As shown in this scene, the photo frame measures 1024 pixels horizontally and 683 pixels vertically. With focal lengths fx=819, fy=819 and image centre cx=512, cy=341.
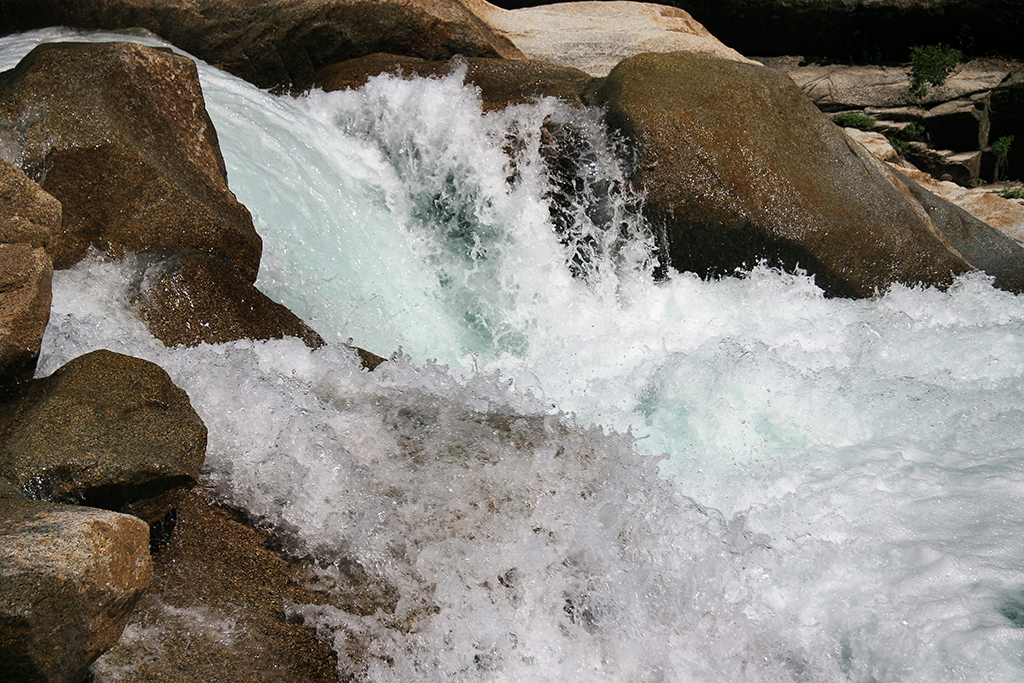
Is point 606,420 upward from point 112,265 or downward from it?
downward

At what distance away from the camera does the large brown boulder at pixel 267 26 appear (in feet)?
19.6

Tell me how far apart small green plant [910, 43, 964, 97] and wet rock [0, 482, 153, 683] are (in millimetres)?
12290

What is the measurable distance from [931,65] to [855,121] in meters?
1.33

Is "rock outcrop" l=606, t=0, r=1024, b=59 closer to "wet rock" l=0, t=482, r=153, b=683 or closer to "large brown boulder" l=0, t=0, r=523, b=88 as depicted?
"large brown boulder" l=0, t=0, r=523, b=88

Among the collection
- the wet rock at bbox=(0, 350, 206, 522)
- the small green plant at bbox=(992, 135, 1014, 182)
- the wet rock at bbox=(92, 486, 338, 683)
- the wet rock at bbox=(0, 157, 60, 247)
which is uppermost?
the wet rock at bbox=(0, 157, 60, 247)

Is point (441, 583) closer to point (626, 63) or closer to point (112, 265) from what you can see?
point (112, 265)

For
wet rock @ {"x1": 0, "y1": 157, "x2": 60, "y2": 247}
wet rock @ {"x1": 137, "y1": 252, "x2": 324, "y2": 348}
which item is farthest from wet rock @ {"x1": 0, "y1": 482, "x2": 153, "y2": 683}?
wet rock @ {"x1": 137, "y1": 252, "x2": 324, "y2": 348}

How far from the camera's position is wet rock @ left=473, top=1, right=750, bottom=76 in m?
7.87

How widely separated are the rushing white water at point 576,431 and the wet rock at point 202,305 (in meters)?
0.09

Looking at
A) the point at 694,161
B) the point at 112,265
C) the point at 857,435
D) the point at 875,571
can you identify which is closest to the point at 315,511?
the point at 112,265

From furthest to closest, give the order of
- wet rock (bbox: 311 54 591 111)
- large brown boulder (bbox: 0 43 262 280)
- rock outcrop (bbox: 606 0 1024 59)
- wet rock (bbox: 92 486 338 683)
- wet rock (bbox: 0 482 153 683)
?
1. rock outcrop (bbox: 606 0 1024 59)
2. wet rock (bbox: 311 54 591 111)
3. large brown boulder (bbox: 0 43 262 280)
4. wet rock (bbox: 92 486 338 683)
5. wet rock (bbox: 0 482 153 683)

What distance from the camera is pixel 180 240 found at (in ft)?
11.3

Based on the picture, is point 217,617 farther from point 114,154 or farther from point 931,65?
point 931,65

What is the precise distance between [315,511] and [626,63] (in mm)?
4067
